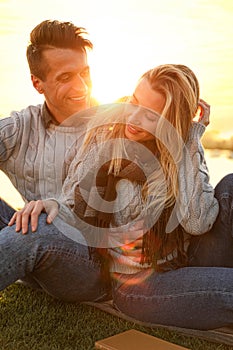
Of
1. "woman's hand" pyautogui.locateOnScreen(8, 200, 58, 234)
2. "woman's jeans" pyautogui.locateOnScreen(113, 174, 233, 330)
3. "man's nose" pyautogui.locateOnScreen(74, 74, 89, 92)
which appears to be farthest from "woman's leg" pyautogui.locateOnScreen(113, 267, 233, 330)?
"man's nose" pyautogui.locateOnScreen(74, 74, 89, 92)

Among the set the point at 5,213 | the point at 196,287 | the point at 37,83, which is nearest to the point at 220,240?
the point at 196,287

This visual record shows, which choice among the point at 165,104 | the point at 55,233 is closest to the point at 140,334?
the point at 55,233

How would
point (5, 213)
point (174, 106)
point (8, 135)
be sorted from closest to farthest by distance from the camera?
point (174, 106)
point (5, 213)
point (8, 135)

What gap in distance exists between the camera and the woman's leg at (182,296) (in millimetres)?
2367

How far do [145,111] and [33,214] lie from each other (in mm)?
608

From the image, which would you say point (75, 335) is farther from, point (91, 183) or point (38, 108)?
point (38, 108)

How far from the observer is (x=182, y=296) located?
2393mm

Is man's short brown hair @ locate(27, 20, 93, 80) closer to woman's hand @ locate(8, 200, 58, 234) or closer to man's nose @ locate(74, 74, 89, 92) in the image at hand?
man's nose @ locate(74, 74, 89, 92)

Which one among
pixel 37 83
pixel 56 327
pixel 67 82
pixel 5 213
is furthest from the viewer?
pixel 37 83

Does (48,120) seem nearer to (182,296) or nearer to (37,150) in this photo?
(37,150)

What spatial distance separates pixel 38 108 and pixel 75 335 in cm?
134

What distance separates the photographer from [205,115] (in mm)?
2500

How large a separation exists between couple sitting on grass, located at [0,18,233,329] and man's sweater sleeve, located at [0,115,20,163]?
2.25ft

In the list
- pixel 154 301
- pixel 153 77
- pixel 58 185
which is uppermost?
pixel 153 77
